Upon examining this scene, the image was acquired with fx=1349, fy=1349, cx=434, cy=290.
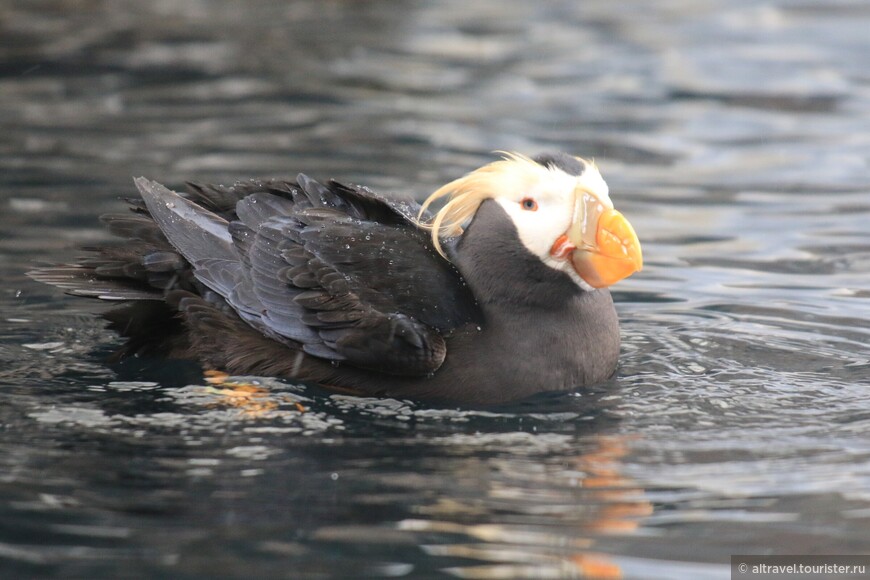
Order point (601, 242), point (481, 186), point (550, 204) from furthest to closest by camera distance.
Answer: point (481, 186) < point (550, 204) < point (601, 242)

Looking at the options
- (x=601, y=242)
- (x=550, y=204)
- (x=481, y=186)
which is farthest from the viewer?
(x=481, y=186)

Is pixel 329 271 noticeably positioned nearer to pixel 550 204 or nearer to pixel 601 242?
pixel 550 204

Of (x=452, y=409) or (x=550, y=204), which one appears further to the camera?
(x=550, y=204)

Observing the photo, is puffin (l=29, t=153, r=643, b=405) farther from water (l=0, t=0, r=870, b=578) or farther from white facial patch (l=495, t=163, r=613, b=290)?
water (l=0, t=0, r=870, b=578)

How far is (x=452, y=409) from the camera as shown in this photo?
4977 mm

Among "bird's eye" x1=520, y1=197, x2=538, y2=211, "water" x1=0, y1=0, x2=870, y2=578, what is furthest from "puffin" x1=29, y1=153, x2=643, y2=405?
"water" x1=0, y1=0, x2=870, y2=578

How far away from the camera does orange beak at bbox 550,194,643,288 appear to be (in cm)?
495

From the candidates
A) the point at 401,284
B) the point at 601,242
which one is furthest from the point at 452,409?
the point at 601,242

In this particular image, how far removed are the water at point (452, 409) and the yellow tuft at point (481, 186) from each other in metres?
0.79

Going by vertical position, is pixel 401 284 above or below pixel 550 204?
below

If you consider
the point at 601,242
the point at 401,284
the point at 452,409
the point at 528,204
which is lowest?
the point at 452,409

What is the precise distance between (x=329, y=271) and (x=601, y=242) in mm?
1028

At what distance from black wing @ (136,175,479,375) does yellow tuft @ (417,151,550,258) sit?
5.5 inches

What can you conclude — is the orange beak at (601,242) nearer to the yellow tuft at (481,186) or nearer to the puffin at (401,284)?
the puffin at (401,284)
